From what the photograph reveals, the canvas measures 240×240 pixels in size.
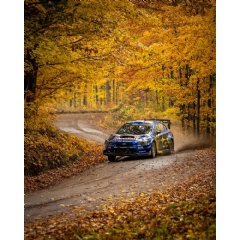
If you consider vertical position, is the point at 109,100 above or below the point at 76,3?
below

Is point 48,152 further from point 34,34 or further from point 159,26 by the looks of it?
point 159,26

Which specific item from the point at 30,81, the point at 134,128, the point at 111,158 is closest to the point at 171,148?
the point at 134,128

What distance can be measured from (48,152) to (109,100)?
4.56 ft

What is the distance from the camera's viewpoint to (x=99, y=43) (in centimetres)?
657

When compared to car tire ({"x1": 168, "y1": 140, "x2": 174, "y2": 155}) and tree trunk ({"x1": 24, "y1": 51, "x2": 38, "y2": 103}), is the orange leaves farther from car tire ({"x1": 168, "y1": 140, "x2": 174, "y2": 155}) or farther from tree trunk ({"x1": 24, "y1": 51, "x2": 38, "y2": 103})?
tree trunk ({"x1": 24, "y1": 51, "x2": 38, "y2": 103})

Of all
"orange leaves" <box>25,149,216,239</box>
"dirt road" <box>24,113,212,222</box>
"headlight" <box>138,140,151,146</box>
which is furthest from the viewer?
"headlight" <box>138,140,151,146</box>

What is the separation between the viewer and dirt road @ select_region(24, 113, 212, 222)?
5938 mm

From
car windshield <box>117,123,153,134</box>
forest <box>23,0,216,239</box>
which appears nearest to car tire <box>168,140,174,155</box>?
forest <box>23,0,216,239</box>

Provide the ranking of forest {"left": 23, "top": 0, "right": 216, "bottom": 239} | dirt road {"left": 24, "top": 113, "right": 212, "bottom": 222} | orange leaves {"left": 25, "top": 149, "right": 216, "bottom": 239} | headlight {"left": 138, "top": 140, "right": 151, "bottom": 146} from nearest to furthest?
orange leaves {"left": 25, "top": 149, "right": 216, "bottom": 239} < dirt road {"left": 24, "top": 113, "right": 212, "bottom": 222} < forest {"left": 23, "top": 0, "right": 216, "bottom": 239} < headlight {"left": 138, "top": 140, "right": 151, "bottom": 146}

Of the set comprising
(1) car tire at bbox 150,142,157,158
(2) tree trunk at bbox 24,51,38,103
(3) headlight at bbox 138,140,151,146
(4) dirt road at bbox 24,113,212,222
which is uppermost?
(2) tree trunk at bbox 24,51,38,103

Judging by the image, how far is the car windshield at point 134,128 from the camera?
21.1 ft

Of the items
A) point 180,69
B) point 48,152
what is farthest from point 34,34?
point 180,69

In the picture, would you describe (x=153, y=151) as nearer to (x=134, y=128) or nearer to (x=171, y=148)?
(x=171, y=148)

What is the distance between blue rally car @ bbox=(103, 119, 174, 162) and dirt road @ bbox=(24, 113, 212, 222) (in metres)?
0.12
